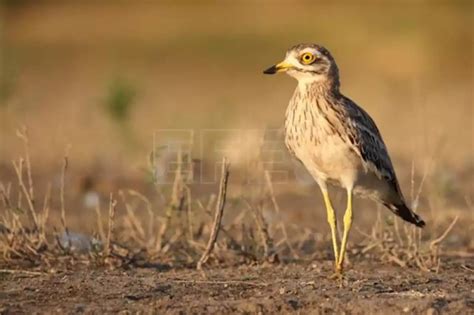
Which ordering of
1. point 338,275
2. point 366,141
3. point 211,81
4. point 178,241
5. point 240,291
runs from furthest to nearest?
point 211,81 → point 178,241 → point 366,141 → point 338,275 → point 240,291

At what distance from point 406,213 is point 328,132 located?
78 centimetres

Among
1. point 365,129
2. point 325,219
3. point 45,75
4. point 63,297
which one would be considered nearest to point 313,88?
point 365,129

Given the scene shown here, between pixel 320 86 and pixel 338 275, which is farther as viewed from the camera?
pixel 320 86

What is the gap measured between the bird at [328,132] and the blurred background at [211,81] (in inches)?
35.4

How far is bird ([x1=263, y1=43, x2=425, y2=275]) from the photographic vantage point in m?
5.16

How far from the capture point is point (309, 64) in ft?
17.5

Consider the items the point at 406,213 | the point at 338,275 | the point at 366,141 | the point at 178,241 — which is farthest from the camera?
the point at 178,241

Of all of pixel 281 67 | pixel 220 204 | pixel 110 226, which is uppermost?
pixel 281 67

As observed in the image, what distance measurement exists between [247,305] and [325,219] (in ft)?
9.16

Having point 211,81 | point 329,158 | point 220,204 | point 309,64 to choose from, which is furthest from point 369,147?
point 211,81

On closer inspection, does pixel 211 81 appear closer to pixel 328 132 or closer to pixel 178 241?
pixel 178 241

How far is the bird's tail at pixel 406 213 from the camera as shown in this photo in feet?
18.3

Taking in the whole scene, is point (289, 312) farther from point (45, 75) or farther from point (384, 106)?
point (45, 75)

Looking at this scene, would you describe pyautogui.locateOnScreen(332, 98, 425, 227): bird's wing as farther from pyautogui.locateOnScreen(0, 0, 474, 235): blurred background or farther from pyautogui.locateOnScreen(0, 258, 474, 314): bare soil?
pyautogui.locateOnScreen(0, 0, 474, 235): blurred background
